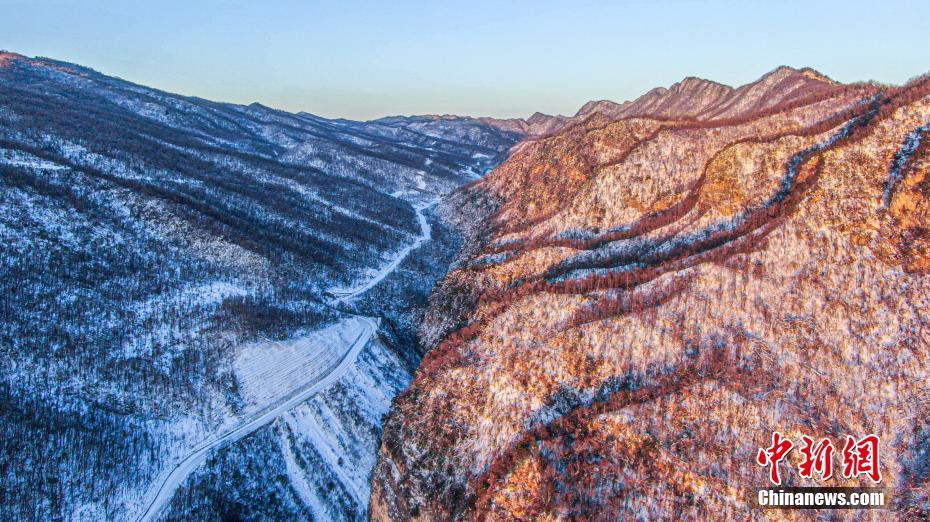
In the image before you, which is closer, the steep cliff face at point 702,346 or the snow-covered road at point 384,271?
the steep cliff face at point 702,346

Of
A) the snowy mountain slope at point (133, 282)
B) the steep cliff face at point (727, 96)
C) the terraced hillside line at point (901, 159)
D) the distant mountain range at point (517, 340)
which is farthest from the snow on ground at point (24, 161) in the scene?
the terraced hillside line at point (901, 159)

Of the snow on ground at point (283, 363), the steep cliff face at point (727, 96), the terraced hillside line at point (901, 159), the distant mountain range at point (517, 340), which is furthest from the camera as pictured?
the steep cliff face at point (727, 96)

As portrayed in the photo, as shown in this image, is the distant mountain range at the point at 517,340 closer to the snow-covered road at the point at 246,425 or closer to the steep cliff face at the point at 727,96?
the snow-covered road at the point at 246,425

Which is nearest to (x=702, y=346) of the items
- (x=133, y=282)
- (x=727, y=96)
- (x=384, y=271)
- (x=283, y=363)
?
(x=283, y=363)

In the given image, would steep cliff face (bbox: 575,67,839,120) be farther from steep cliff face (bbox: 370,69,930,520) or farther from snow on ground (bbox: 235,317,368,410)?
snow on ground (bbox: 235,317,368,410)

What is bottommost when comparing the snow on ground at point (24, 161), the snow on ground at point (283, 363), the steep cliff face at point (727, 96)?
the snow on ground at point (283, 363)

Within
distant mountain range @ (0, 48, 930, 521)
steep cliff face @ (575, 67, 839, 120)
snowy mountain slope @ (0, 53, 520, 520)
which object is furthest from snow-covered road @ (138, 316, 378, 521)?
steep cliff face @ (575, 67, 839, 120)
